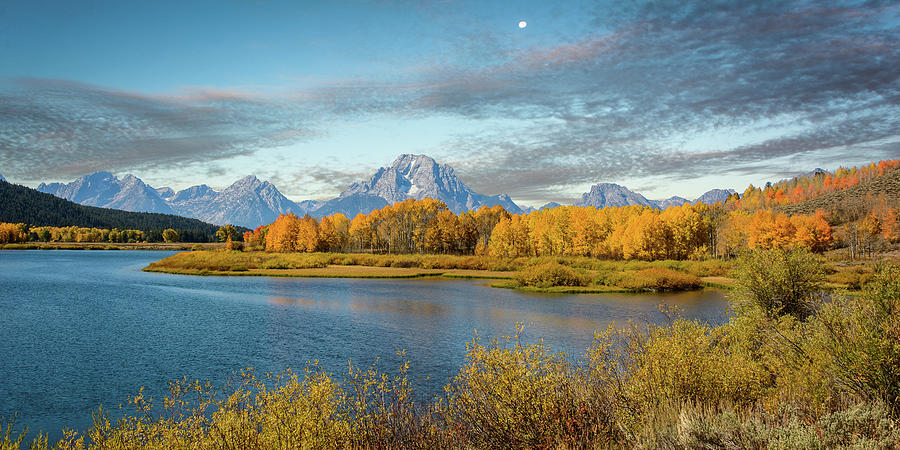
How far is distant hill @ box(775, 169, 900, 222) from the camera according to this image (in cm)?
14425

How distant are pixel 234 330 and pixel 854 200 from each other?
7709 inches

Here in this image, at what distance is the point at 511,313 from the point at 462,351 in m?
15.2

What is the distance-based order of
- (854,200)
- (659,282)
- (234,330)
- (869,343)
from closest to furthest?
(869,343) → (234,330) → (659,282) → (854,200)

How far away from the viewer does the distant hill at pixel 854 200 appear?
473 ft

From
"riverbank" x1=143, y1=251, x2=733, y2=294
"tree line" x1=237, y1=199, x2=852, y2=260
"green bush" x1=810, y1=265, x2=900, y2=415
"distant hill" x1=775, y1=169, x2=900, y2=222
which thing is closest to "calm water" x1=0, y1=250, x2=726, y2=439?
"riverbank" x1=143, y1=251, x2=733, y2=294

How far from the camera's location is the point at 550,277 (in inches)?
2469

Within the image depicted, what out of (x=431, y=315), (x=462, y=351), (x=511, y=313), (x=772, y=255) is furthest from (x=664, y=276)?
(x=462, y=351)

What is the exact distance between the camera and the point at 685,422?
9.18 meters

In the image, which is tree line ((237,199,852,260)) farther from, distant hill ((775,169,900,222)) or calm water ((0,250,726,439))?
calm water ((0,250,726,439))

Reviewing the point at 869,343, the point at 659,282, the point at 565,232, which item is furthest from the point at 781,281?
the point at 565,232

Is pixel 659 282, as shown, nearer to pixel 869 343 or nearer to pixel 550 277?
pixel 550 277

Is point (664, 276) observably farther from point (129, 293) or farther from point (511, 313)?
point (129, 293)

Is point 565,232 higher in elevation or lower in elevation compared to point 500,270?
higher

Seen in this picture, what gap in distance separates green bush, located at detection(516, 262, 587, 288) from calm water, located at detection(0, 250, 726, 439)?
471 cm
